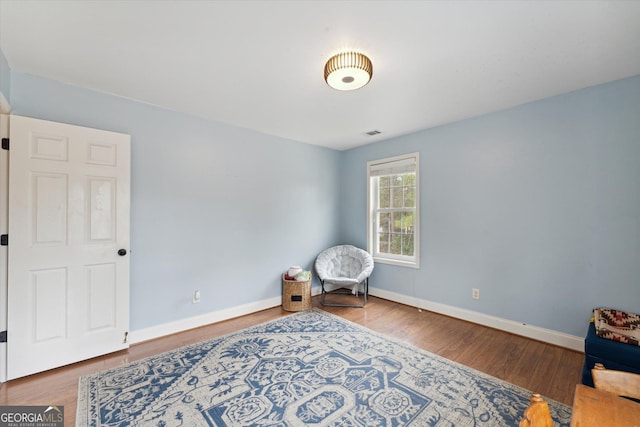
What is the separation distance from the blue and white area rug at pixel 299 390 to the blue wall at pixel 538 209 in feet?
3.99

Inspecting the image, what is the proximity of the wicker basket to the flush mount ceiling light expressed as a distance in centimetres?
258

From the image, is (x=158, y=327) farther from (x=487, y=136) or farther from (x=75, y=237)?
(x=487, y=136)

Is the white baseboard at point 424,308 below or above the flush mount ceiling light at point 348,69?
below

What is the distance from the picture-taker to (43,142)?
2.21 m

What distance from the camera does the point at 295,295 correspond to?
3670 mm

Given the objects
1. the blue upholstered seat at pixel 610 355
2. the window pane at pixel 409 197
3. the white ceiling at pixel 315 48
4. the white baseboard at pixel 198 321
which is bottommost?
the white baseboard at pixel 198 321

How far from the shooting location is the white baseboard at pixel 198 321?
2.75 metres

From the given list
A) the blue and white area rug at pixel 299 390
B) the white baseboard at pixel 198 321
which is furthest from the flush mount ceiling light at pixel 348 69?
the white baseboard at pixel 198 321

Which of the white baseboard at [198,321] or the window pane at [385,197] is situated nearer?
the white baseboard at [198,321]

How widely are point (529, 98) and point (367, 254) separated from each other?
2.69 metres

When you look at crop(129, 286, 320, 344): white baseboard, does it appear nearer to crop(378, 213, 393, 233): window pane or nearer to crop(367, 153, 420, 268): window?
crop(367, 153, 420, 268): window

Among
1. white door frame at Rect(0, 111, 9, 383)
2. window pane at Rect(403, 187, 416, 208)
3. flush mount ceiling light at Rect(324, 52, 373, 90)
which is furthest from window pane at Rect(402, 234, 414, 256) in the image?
white door frame at Rect(0, 111, 9, 383)

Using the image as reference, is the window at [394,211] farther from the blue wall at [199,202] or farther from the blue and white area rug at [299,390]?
the blue and white area rug at [299,390]

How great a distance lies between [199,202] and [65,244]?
1.22 m
